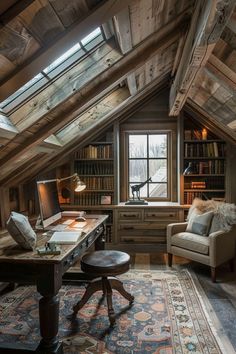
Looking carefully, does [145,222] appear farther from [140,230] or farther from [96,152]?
[96,152]

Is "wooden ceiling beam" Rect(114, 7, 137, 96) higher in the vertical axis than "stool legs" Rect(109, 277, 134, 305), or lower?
higher

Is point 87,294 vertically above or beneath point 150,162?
beneath

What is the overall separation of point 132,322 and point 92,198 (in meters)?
2.38

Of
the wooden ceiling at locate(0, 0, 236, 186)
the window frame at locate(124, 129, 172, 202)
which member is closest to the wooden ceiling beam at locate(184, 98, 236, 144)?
the wooden ceiling at locate(0, 0, 236, 186)

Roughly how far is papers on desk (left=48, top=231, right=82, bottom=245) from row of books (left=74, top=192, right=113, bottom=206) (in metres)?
2.04

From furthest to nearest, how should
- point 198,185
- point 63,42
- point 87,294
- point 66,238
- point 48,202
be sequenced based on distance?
1. point 198,185
2. point 48,202
3. point 87,294
4. point 66,238
5. point 63,42

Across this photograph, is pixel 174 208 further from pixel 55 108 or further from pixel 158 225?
pixel 55 108

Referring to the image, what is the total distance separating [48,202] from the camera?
3000mm

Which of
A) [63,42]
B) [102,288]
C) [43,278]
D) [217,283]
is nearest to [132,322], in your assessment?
[102,288]

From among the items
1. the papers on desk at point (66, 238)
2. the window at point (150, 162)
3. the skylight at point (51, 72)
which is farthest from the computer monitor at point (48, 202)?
the window at point (150, 162)

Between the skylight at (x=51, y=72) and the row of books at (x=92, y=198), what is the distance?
9.10 feet

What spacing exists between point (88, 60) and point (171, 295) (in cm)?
244

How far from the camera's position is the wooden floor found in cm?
254

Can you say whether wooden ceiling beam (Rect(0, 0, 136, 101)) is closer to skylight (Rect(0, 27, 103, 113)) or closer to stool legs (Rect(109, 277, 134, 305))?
skylight (Rect(0, 27, 103, 113))
